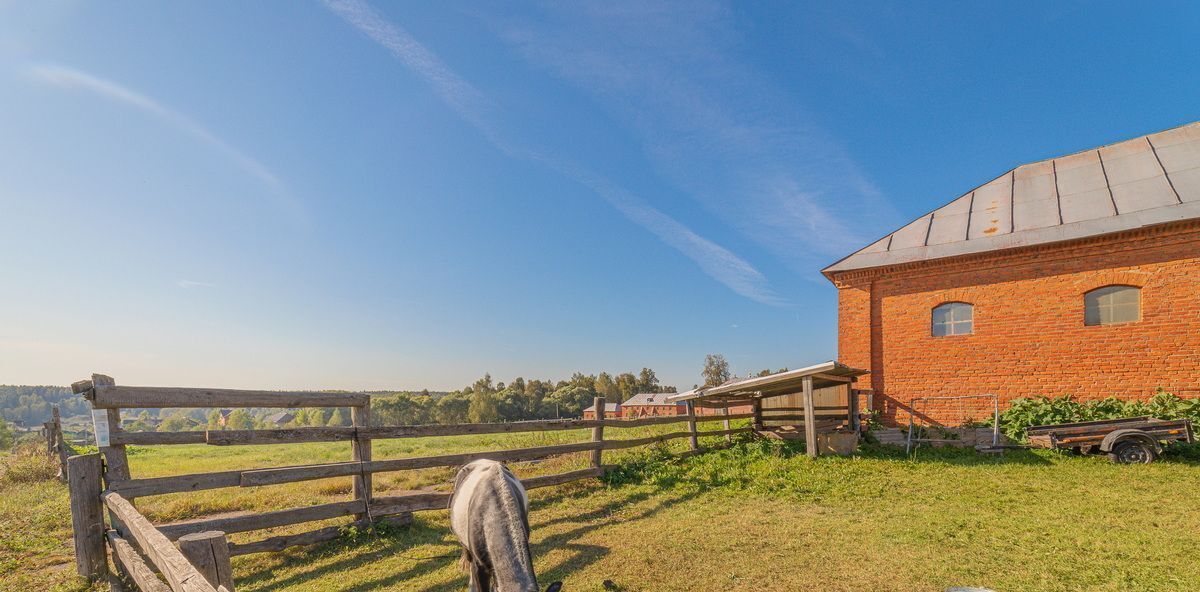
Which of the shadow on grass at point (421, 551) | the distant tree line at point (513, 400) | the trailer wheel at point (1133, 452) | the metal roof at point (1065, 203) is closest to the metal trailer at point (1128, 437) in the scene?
the trailer wheel at point (1133, 452)

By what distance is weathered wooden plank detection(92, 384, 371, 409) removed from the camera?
490 cm

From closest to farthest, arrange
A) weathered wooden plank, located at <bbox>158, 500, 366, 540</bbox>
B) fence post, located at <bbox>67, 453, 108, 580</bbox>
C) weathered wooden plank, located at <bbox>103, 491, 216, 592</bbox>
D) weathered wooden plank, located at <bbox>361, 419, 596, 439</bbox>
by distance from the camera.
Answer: weathered wooden plank, located at <bbox>103, 491, 216, 592</bbox>
fence post, located at <bbox>67, 453, 108, 580</bbox>
weathered wooden plank, located at <bbox>158, 500, 366, 540</bbox>
weathered wooden plank, located at <bbox>361, 419, 596, 439</bbox>

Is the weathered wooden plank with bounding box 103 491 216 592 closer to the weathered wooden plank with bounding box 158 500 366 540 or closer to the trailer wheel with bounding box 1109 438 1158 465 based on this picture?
the weathered wooden plank with bounding box 158 500 366 540

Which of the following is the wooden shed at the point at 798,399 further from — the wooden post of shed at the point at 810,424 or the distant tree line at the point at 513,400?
the distant tree line at the point at 513,400

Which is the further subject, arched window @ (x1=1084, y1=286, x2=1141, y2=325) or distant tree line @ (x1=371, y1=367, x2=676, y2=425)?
distant tree line @ (x1=371, y1=367, x2=676, y2=425)

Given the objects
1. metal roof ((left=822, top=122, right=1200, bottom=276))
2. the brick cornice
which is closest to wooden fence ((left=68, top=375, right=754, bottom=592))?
the brick cornice

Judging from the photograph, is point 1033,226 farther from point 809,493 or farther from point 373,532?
point 373,532

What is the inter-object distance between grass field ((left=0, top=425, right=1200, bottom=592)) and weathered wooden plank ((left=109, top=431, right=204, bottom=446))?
50.5 inches

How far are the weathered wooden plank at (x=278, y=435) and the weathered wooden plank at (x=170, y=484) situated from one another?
0.38 metres

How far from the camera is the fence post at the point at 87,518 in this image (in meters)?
4.70

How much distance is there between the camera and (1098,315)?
38.2 ft

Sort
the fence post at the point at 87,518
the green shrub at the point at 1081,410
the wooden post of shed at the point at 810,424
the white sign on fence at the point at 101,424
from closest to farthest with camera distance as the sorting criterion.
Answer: the fence post at the point at 87,518 < the white sign on fence at the point at 101,424 < the green shrub at the point at 1081,410 < the wooden post of shed at the point at 810,424

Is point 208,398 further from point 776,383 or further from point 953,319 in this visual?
point 953,319

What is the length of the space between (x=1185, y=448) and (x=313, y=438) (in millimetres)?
15226
